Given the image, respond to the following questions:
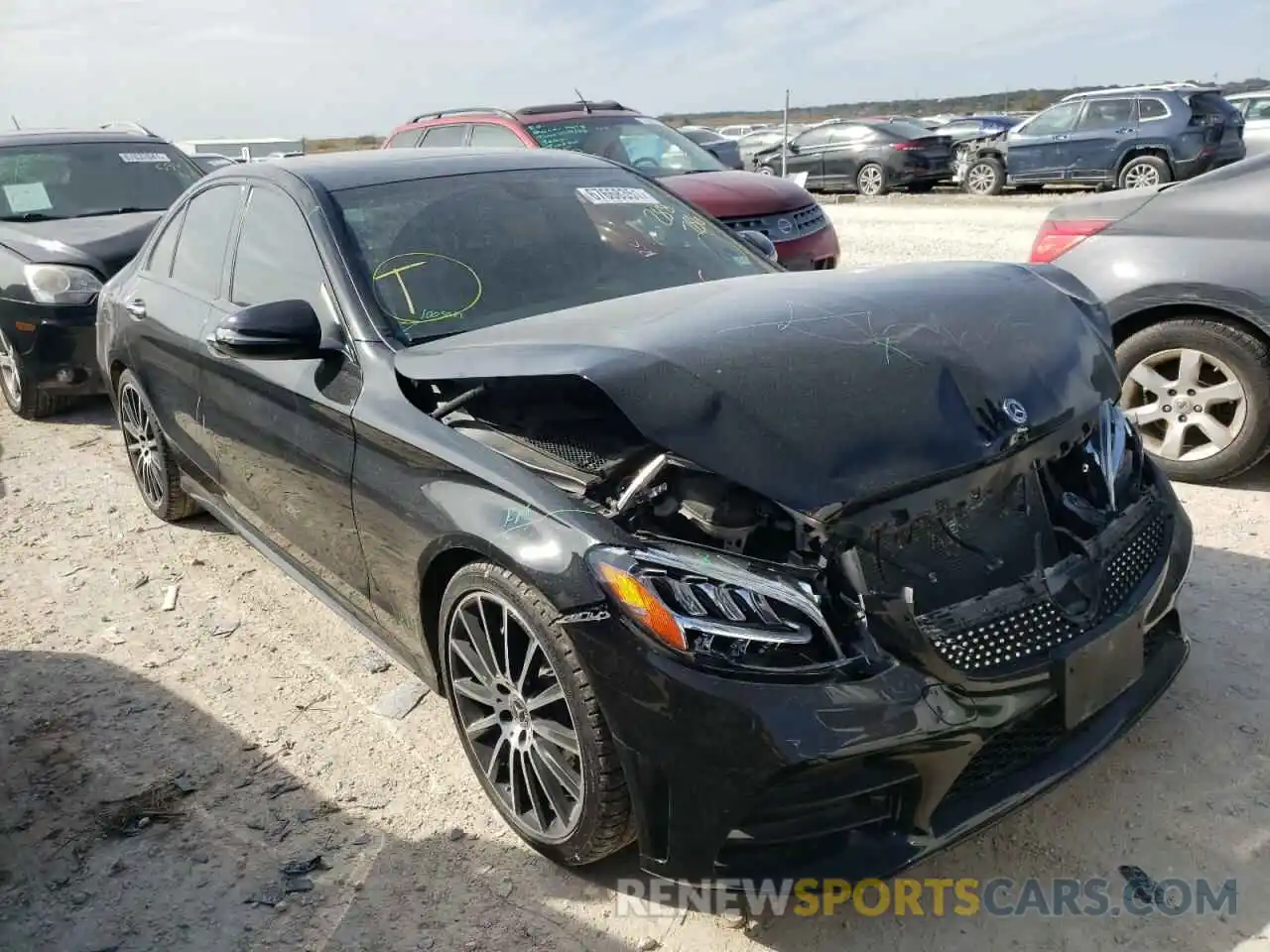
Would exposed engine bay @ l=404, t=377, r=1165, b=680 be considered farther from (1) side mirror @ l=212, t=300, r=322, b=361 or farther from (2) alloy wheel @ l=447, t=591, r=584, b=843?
(1) side mirror @ l=212, t=300, r=322, b=361

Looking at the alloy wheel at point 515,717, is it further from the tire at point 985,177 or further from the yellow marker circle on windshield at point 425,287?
the tire at point 985,177

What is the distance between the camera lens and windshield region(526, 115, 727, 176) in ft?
28.1

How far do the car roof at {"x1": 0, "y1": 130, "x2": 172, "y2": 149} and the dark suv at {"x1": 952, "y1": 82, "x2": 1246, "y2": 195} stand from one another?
12988 millimetres

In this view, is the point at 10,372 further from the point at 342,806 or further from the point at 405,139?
the point at 342,806

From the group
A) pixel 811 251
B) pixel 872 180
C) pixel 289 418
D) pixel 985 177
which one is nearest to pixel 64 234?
pixel 289 418

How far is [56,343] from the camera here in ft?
21.1

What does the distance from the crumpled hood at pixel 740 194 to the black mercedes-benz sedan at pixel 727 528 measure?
4.46m

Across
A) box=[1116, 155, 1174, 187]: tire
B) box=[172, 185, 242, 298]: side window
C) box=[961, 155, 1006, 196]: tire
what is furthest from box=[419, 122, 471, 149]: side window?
box=[961, 155, 1006, 196]: tire

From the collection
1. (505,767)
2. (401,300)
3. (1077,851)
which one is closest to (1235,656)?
(1077,851)

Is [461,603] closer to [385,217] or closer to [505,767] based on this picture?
[505,767]

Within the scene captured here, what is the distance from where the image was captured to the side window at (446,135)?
29.7 ft

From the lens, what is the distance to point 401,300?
3.05 metres

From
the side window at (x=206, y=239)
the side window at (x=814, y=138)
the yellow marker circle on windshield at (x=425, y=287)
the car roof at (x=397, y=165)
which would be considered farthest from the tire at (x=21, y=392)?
the side window at (x=814, y=138)

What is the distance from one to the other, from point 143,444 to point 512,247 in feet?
8.41
